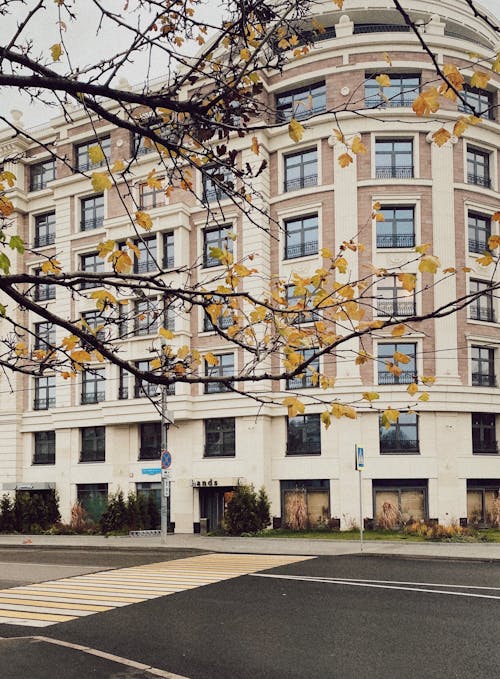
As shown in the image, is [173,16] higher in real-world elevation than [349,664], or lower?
higher

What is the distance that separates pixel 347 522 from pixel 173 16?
1071 inches

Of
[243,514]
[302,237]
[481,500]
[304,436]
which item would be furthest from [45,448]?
[481,500]

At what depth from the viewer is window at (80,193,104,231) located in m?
39.3

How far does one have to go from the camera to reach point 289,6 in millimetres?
5738

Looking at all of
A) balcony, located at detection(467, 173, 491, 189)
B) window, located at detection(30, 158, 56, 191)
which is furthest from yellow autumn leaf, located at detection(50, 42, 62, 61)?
window, located at detection(30, 158, 56, 191)

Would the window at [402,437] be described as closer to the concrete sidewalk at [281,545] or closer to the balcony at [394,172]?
the concrete sidewalk at [281,545]

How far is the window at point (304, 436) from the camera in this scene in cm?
3259

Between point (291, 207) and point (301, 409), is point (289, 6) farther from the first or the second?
point (291, 207)

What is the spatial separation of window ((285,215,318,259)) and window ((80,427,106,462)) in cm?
1321

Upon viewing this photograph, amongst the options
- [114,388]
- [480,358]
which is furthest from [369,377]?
[114,388]

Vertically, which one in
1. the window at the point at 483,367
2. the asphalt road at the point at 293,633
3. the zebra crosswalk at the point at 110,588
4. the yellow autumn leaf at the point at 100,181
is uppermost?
the window at the point at 483,367

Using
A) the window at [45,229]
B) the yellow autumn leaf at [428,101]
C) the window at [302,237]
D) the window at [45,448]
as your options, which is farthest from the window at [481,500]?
the yellow autumn leaf at [428,101]

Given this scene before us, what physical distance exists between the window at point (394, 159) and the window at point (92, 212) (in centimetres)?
1480

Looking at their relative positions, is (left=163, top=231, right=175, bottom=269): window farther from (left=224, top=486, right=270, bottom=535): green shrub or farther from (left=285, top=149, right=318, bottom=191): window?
(left=224, top=486, right=270, bottom=535): green shrub
